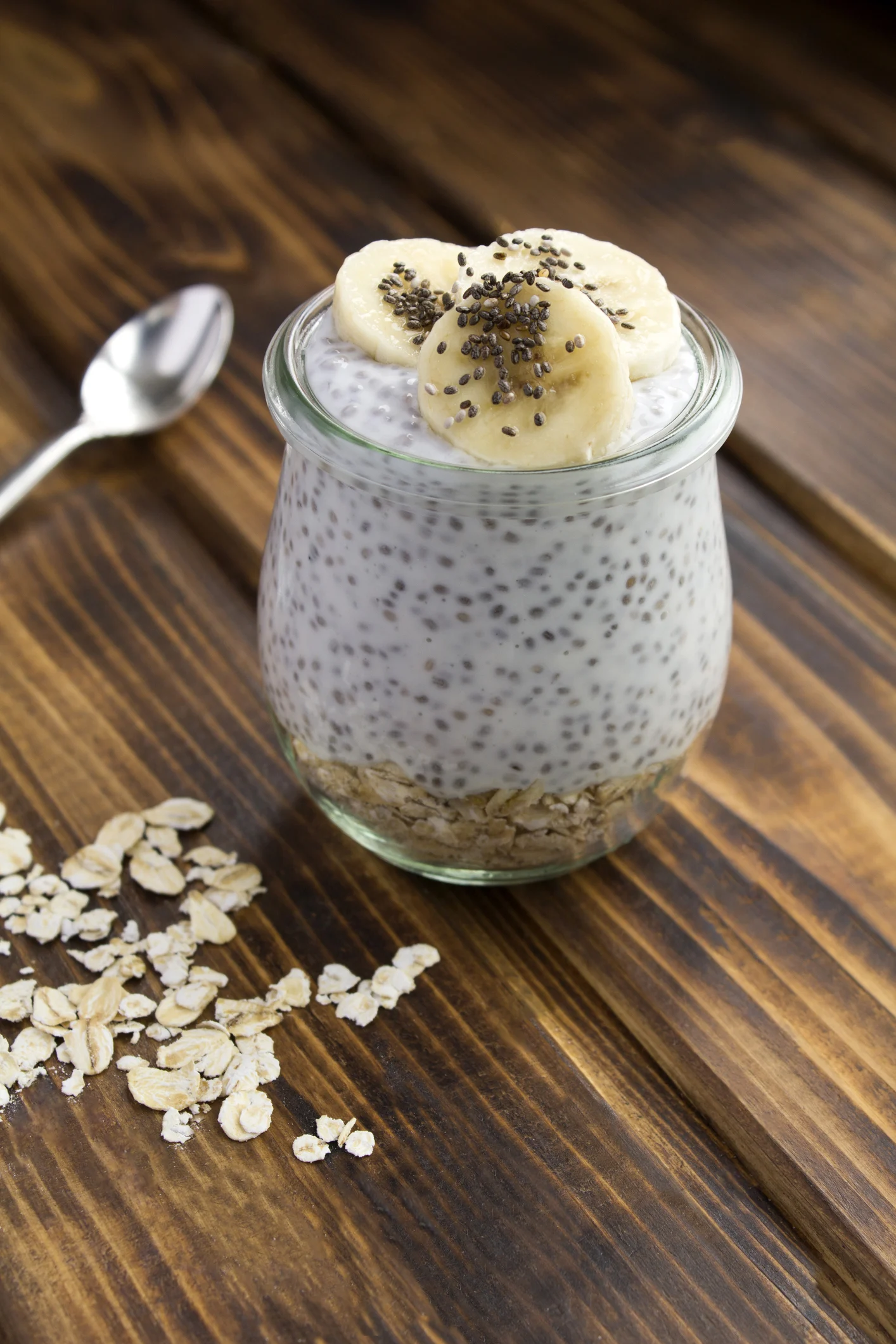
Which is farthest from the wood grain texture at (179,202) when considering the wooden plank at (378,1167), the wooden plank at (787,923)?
the wooden plank at (787,923)

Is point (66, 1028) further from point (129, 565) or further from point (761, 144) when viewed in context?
point (761, 144)

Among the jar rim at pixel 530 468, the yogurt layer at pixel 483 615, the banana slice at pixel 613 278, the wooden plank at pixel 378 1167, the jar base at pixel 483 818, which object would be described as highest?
the banana slice at pixel 613 278

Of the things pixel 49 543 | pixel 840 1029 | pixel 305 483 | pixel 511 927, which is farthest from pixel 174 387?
pixel 840 1029

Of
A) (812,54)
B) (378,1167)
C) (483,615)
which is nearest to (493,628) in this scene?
(483,615)

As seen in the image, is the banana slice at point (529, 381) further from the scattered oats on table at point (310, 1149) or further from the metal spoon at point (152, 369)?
the metal spoon at point (152, 369)

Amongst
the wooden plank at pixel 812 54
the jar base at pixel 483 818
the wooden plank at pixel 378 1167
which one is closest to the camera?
the wooden plank at pixel 378 1167

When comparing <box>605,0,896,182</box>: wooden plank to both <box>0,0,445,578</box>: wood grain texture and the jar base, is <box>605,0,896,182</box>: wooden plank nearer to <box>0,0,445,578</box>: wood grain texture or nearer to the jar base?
<box>0,0,445,578</box>: wood grain texture

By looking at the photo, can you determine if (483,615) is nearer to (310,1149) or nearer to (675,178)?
(310,1149)
